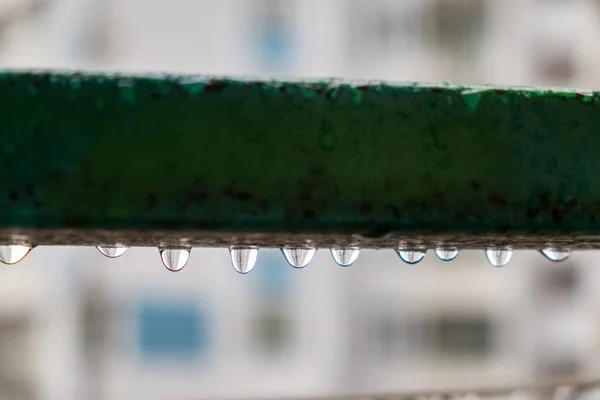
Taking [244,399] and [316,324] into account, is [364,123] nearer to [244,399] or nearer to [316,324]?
[244,399]

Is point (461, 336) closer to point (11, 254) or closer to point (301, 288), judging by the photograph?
point (301, 288)

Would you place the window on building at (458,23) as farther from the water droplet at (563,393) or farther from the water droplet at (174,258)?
the water droplet at (174,258)

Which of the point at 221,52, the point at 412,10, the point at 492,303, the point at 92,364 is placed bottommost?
the point at 92,364

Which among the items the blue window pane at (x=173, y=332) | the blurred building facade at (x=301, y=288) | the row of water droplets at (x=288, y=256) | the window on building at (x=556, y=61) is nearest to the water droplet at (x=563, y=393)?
the row of water droplets at (x=288, y=256)

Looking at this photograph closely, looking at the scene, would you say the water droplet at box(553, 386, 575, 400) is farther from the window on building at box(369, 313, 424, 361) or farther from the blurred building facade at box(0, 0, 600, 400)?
the window on building at box(369, 313, 424, 361)

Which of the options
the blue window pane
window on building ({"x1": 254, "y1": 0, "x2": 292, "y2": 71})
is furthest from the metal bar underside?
window on building ({"x1": 254, "y1": 0, "x2": 292, "y2": 71})

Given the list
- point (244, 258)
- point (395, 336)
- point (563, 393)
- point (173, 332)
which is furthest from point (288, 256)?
point (395, 336)

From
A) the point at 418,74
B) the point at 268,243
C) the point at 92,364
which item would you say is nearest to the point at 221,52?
the point at 418,74
